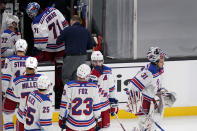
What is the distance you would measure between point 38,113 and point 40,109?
54 mm

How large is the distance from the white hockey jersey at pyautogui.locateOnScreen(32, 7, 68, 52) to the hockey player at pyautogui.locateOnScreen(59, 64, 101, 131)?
142 centimetres

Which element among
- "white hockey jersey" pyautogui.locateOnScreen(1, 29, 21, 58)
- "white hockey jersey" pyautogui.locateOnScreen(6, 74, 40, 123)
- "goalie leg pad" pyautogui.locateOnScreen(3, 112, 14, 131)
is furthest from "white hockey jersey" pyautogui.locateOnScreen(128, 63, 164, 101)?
"white hockey jersey" pyautogui.locateOnScreen(1, 29, 21, 58)

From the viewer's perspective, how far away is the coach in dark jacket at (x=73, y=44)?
6012mm

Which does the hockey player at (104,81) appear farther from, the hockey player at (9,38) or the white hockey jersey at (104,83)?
the hockey player at (9,38)

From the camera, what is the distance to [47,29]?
6.27 metres

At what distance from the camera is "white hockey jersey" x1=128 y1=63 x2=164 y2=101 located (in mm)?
5613

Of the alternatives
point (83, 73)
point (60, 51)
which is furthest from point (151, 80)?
point (60, 51)

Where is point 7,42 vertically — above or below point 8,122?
above

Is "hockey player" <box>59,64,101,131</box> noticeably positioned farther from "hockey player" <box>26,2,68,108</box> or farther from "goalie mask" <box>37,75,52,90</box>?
"hockey player" <box>26,2,68,108</box>

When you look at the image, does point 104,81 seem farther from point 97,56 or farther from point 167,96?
point 167,96

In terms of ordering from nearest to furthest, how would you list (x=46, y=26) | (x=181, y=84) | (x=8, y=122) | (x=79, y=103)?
(x=79, y=103) → (x=8, y=122) → (x=46, y=26) → (x=181, y=84)

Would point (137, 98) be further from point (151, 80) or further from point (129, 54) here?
point (129, 54)

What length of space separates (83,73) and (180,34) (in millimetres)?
3689

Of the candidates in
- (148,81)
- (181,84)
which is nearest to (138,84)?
(148,81)
